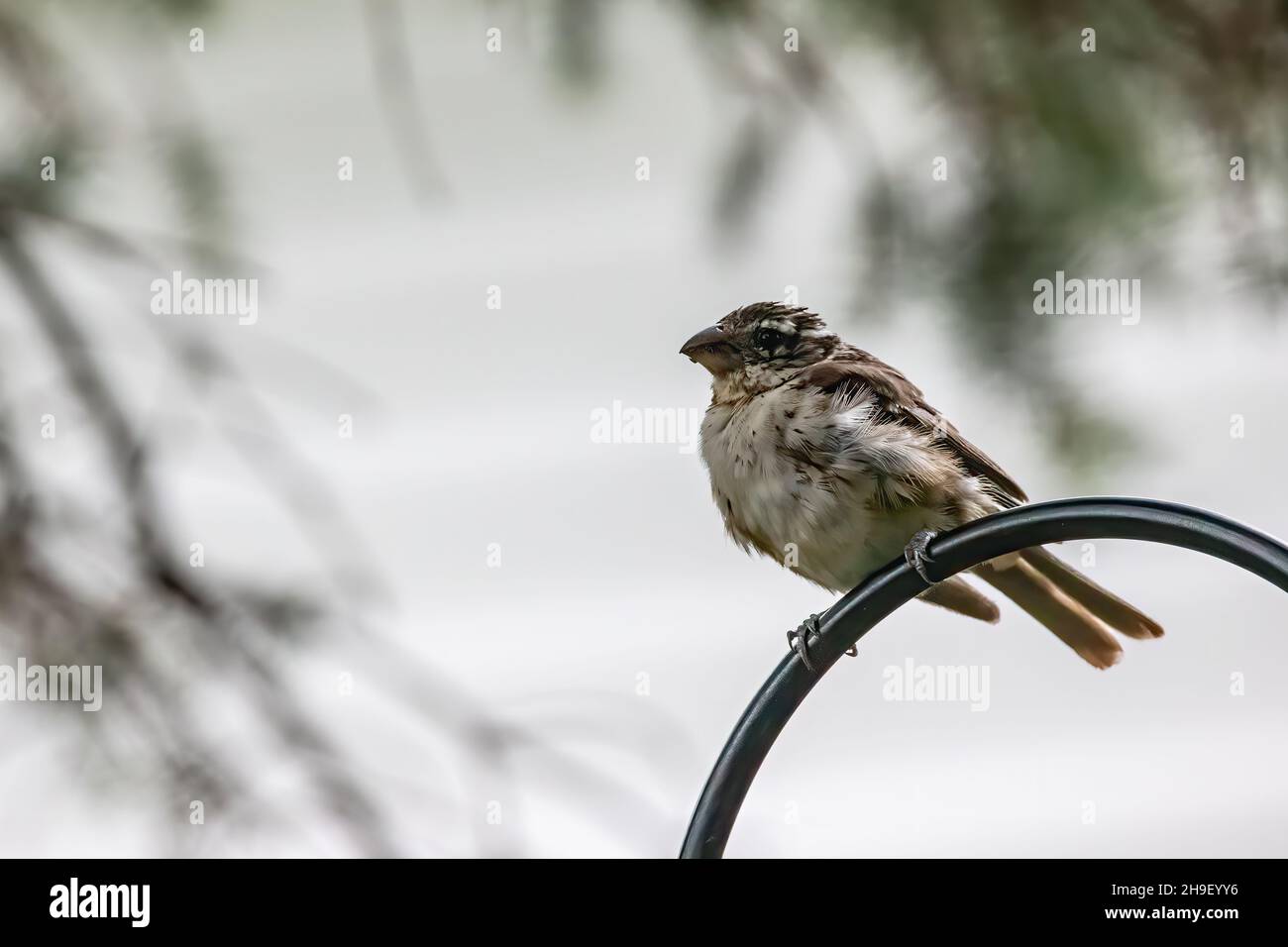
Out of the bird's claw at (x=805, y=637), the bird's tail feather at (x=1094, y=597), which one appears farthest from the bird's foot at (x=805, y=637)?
the bird's tail feather at (x=1094, y=597)

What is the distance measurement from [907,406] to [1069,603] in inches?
13.6

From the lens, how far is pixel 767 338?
6.32 feet

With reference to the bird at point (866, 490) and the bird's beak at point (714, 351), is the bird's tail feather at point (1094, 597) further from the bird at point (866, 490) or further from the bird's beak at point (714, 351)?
the bird's beak at point (714, 351)

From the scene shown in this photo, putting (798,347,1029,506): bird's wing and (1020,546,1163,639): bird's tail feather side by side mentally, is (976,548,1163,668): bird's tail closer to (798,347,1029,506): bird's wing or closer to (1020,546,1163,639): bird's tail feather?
(1020,546,1163,639): bird's tail feather

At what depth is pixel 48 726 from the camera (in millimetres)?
1720

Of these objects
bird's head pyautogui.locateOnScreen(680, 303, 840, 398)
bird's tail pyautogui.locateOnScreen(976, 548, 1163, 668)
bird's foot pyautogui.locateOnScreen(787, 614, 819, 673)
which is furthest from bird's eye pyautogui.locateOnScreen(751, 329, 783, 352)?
bird's foot pyautogui.locateOnScreen(787, 614, 819, 673)

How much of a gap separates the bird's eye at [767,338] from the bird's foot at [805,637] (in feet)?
1.88

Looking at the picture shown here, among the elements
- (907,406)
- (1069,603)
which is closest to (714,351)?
(907,406)

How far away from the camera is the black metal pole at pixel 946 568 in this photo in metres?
1.01

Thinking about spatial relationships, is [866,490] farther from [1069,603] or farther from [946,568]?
[946,568]

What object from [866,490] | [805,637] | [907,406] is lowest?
[805,637]

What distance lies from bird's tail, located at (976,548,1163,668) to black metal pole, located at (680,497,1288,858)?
368 millimetres
